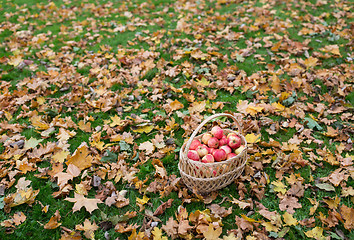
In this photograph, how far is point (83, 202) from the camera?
2668 millimetres

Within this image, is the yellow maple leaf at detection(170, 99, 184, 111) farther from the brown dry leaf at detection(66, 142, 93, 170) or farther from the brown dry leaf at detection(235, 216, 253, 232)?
the brown dry leaf at detection(235, 216, 253, 232)

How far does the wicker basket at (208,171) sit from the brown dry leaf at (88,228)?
1023 mm

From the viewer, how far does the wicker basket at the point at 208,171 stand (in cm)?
253

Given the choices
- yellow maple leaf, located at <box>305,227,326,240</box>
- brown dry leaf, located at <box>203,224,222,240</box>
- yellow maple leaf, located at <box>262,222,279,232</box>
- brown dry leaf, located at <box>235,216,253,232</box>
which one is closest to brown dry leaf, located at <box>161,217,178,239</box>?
brown dry leaf, located at <box>203,224,222,240</box>

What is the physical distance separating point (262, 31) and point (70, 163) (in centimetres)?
509

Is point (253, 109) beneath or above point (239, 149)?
beneath

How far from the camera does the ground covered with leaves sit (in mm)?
2555

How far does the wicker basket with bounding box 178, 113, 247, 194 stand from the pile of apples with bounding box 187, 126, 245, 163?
10 centimetres

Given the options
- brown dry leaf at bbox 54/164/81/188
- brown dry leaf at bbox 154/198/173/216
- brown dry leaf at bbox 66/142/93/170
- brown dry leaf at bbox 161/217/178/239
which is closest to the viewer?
brown dry leaf at bbox 161/217/178/239

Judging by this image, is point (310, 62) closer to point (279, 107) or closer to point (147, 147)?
point (279, 107)

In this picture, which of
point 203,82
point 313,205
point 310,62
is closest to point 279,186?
point 313,205

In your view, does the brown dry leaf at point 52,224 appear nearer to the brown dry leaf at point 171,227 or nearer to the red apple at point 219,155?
the brown dry leaf at point 171,227

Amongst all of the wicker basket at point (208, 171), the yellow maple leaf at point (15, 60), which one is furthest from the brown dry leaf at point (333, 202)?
the yellow maple leaf at point (15, 60)

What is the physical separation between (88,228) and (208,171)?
4.27 ft
